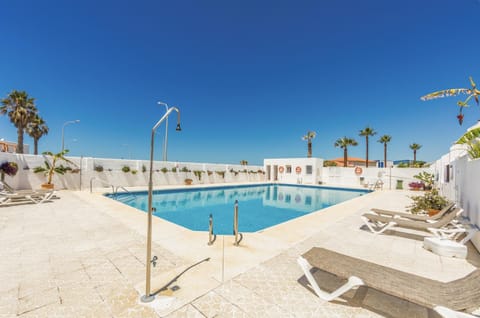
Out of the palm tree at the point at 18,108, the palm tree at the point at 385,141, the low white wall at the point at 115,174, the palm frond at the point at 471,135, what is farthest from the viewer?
the palm tree at the point at 385,141

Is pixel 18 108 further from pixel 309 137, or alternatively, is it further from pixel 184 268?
pixel 309 137

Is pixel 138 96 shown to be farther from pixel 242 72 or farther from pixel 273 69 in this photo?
pixel 273 69

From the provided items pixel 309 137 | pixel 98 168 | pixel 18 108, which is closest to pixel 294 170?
pixel 309 137

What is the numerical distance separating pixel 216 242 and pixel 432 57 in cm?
1664

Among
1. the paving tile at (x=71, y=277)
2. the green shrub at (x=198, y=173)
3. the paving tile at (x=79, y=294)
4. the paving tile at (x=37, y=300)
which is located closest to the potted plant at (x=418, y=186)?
the green shrub at (x=198, y=173)

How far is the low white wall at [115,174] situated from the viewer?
11.4 meters

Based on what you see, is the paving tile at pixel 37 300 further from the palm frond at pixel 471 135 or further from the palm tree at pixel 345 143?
the palm tree at pixel 345 143

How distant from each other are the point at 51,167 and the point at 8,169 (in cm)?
181

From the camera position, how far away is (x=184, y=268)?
9.86 feet

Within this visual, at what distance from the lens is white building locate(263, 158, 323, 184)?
2234cm

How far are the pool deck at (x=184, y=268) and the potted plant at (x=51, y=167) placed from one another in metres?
7.61

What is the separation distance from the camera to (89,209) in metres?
7.16

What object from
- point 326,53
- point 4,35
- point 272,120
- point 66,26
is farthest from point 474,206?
point 272,120

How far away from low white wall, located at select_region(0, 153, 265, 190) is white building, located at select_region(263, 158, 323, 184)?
171 inches
